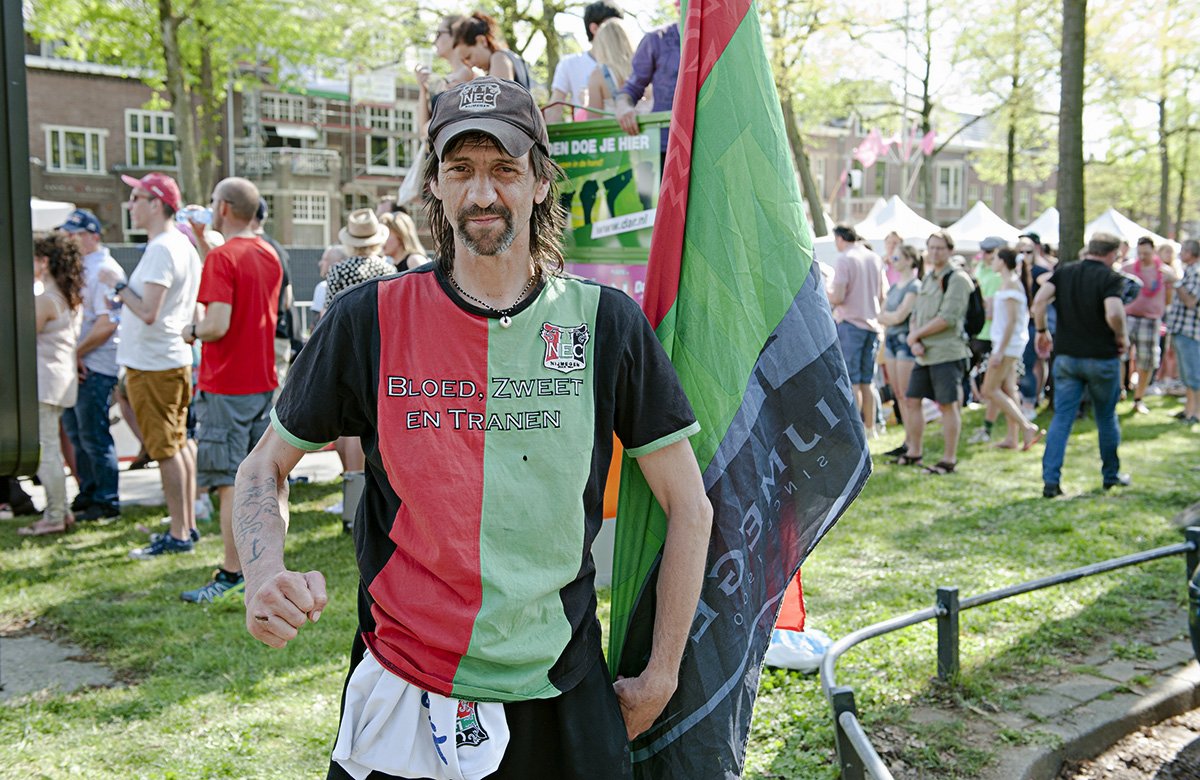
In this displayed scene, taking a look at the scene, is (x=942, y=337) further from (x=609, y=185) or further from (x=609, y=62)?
(x=609, y=185)

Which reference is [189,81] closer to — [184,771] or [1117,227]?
[1117,227]

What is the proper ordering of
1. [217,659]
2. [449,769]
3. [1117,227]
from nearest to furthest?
1. [449,769]
2. [217,659]
3. [1117,227]

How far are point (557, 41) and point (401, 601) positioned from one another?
74.5ft

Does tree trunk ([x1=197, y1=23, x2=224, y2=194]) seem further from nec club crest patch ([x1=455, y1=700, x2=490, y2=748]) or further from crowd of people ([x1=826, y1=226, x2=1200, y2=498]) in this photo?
nec club crest patch ([x1=455, y1=700, x2=490, y2=748])

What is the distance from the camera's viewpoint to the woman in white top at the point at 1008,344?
34.9 feet

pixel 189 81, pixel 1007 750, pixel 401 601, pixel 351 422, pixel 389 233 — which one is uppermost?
pixel 189 81

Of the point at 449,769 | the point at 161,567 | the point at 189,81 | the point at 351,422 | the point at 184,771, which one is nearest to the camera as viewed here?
the point at 449,769

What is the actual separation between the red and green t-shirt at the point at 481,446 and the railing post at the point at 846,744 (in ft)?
4.62

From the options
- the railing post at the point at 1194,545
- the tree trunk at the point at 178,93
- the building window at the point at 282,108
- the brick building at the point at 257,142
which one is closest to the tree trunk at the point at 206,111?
the tree trunk at the point at 178,93

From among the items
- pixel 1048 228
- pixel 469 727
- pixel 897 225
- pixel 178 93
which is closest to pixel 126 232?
pixel 178 93

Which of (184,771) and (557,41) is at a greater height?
(557,41)

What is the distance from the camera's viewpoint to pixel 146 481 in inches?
365

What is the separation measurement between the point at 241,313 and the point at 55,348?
1.77 metres

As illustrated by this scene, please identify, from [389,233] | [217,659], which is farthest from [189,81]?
[217,659]
